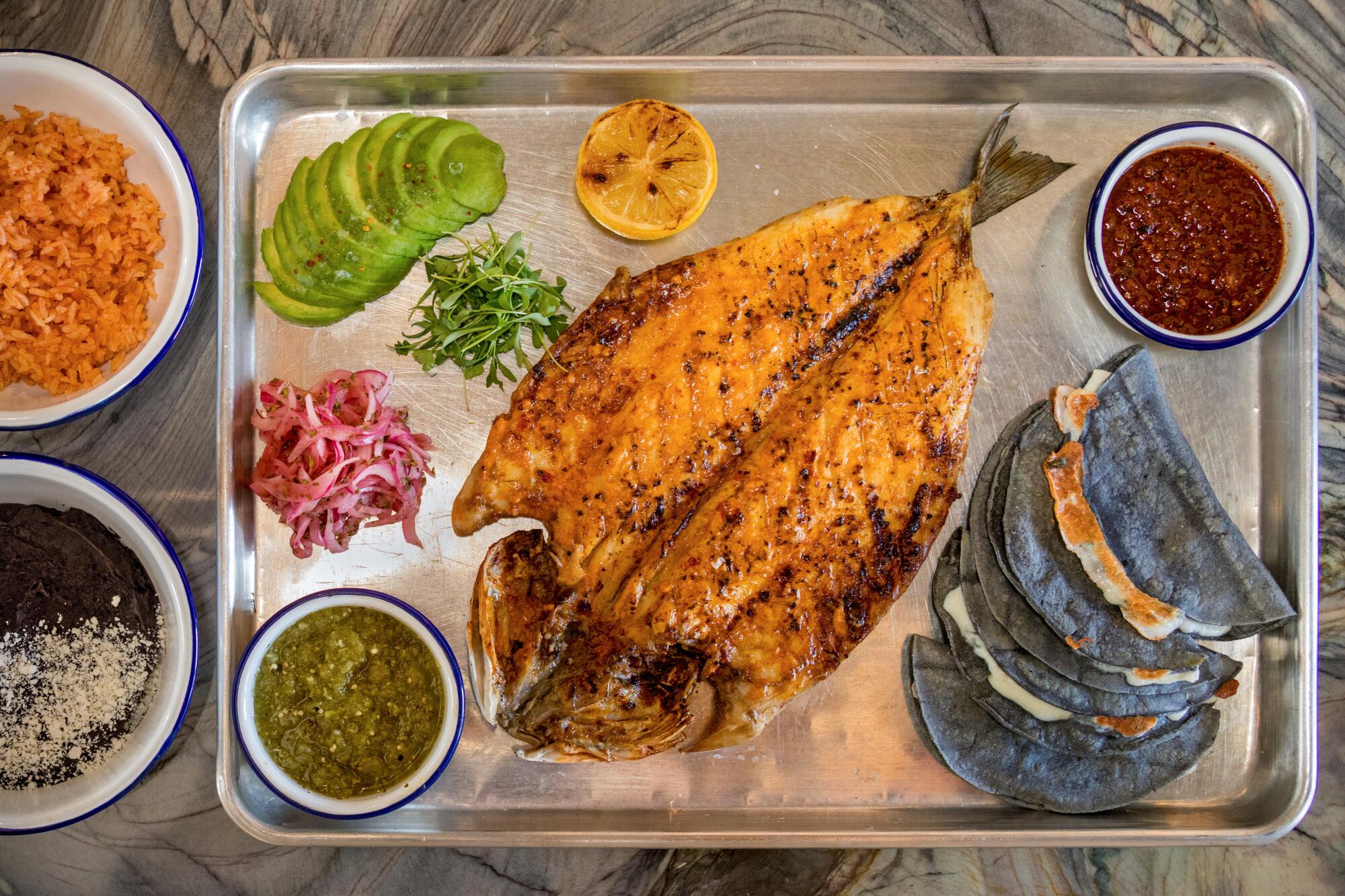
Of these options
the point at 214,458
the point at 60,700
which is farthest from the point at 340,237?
the point at 60,700

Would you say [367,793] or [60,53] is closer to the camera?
[367,793]

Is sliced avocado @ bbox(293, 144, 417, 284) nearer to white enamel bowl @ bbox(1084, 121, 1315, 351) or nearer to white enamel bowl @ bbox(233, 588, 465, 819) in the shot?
white enamel bowl @ bbox(233, 588, 465, 819)

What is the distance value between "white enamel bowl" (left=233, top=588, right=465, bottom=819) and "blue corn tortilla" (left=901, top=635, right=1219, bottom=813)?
1.45 meters

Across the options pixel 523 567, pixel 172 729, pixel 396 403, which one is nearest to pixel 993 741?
pixel 523 567

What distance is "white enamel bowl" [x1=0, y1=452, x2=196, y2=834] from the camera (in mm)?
2773

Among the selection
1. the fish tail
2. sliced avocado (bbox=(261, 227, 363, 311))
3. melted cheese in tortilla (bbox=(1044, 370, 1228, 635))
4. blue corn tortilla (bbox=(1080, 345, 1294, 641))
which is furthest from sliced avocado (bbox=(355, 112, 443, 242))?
blue corn tortilla (bbox=(1080, 345, 1294, 641))

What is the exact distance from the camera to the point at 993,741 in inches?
112

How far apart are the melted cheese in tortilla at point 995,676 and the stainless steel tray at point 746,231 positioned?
143 mm

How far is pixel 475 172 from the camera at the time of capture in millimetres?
2873

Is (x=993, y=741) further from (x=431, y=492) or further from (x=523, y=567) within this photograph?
(x=431, y=492)

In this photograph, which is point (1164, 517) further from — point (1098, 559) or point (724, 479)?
point (724, 479)

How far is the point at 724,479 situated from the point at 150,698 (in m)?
1.95

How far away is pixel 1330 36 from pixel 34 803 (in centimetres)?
496

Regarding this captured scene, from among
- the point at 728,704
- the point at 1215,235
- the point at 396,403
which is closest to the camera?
the point at 728,704
